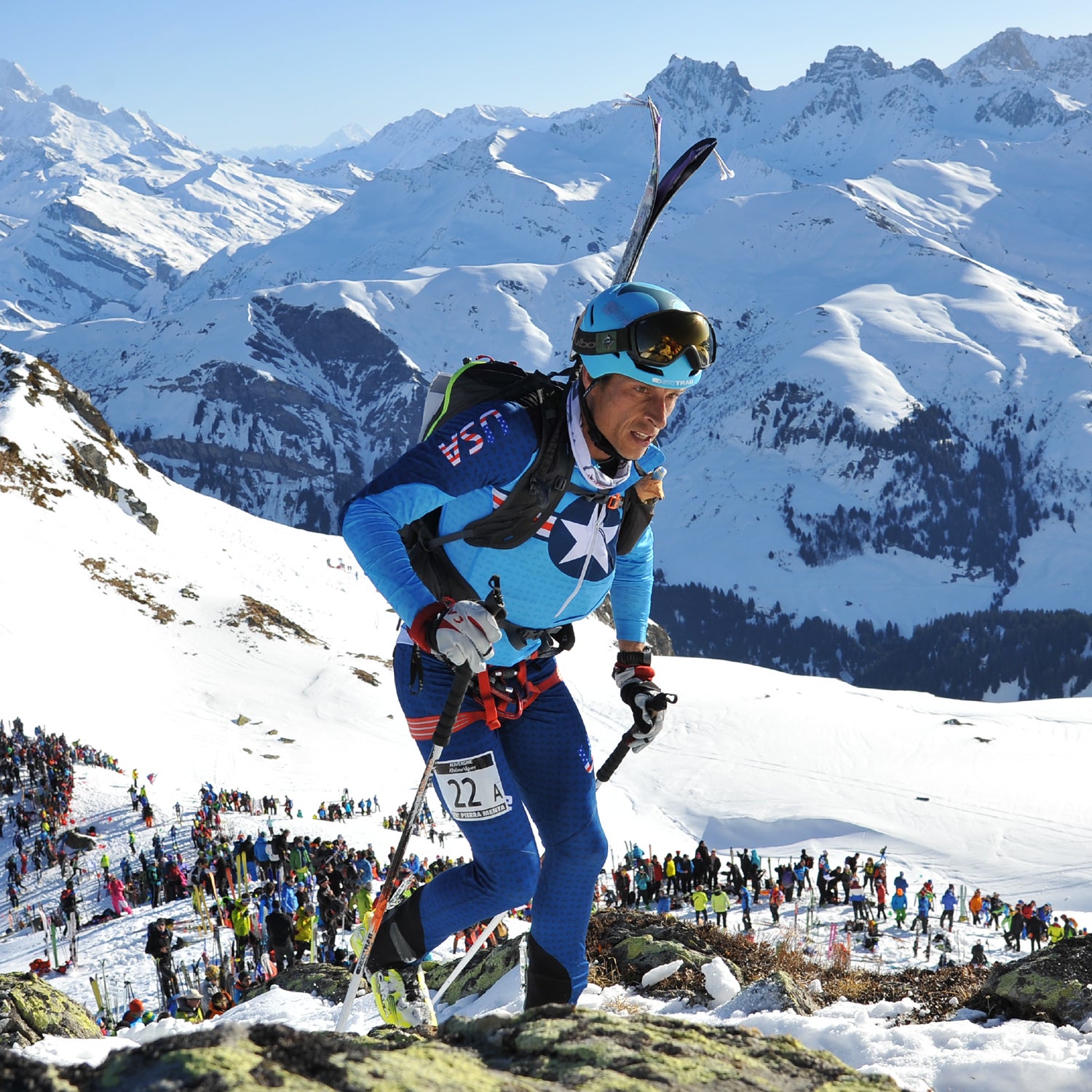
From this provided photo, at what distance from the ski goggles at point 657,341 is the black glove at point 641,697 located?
1912 mm

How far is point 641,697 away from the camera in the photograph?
6098 millimetres

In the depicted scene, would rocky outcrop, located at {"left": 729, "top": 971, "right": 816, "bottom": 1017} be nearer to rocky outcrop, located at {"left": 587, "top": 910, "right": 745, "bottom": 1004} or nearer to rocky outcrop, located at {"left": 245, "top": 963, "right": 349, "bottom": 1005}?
rocky outcrop, located at {"left": 587, "top": 910, "right": 745, "bottom": 1004}

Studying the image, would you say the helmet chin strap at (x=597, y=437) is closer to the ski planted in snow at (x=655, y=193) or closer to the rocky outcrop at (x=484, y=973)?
the ski planted in snow at (x=655, y=193)

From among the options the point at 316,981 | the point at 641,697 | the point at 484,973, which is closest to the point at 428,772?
the point at 641,697

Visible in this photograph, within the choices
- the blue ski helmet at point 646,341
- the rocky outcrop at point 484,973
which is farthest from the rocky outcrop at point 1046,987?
the blue ski helmet at point 646,341

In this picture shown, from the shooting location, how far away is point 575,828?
17.2ft

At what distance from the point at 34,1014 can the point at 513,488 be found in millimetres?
5345

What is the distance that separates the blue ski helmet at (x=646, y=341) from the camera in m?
5.12

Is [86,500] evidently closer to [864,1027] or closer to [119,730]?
[119,730]

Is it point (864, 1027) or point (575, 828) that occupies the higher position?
point (575, 828)

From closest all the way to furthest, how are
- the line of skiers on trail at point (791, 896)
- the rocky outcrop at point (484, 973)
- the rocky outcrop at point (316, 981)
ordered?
the rocky outcrop at point (484, 973)
the rocky outcrop at point (316, 981)
the line of skiers on trail at point (791, 896)

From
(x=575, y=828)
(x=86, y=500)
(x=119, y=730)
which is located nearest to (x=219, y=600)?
(x=86, y=500)

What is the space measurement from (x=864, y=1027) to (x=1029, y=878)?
38.5 m

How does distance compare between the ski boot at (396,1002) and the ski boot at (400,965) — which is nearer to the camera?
the ski boot at (400,965)
